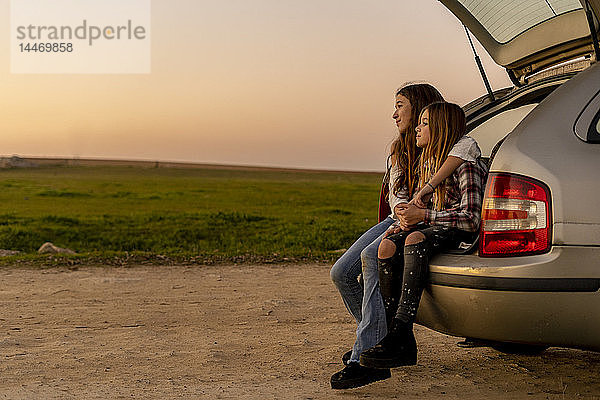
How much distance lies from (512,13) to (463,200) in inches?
56.0

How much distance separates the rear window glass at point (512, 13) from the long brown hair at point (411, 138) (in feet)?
2.34

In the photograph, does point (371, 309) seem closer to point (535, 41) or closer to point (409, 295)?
point (409, 295)

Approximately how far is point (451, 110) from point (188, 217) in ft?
69.6

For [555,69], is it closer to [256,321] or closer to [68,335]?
[256,321]

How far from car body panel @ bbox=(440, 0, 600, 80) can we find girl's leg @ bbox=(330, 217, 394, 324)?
1313mm

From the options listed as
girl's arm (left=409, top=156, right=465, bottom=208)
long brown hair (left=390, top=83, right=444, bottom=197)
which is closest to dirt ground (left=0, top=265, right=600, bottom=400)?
girl's arm (left=409, top=156, right=465, bottom=208)

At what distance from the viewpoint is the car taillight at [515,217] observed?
357cm

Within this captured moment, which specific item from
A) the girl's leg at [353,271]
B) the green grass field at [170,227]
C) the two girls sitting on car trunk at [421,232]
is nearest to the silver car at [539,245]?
the two girls sitting on car trunk at [421,232]

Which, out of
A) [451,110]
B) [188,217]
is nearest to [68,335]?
[451,110]

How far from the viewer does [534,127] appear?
12.2 ft

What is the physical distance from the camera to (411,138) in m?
4.58

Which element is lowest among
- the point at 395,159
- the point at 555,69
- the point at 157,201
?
the point at 157,201

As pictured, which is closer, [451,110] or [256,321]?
[451,110]

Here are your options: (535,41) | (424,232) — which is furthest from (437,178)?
(535,41)
